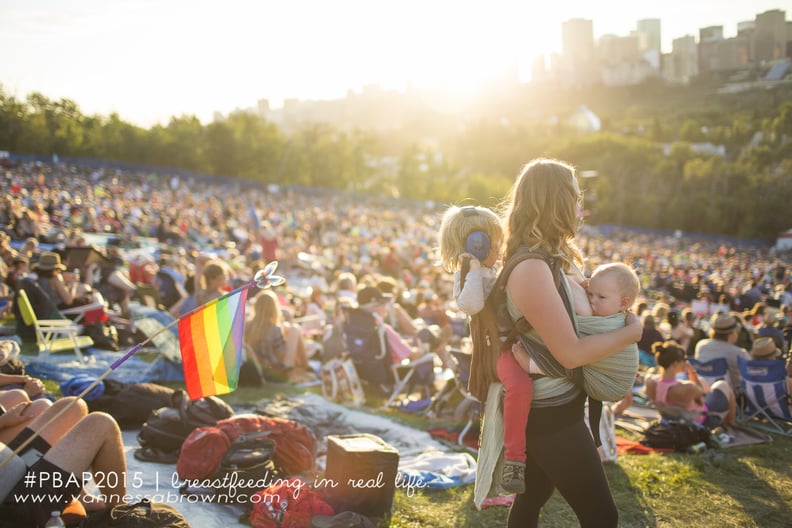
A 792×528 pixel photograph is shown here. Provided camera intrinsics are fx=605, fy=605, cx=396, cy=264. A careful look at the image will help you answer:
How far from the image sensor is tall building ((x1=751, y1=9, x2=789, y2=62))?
20906mm

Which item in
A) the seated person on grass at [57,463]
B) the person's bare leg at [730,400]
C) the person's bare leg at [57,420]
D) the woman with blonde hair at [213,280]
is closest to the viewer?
the seated person on grass at [57,463]

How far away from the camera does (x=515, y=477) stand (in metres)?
2.10

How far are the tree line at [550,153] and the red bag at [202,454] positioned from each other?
87.2 feet

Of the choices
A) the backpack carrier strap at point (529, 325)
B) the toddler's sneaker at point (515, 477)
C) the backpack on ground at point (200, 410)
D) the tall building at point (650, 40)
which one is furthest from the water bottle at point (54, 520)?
the tall building at point (650, 40)

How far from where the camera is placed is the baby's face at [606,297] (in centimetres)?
211

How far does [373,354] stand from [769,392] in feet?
12.7

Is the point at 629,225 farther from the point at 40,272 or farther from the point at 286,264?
the point at 40,272

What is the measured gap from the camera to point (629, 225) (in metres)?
78.5

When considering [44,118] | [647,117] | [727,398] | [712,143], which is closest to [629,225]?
[712,143]

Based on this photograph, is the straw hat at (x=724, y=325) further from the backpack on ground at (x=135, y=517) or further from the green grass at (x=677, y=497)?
the backpack on ground at (x=135, y=517)

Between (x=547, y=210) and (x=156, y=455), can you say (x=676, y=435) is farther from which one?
(x=156, y=455)

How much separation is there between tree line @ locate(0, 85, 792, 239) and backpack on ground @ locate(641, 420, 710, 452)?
2362 cm

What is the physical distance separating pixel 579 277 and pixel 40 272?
7197mm

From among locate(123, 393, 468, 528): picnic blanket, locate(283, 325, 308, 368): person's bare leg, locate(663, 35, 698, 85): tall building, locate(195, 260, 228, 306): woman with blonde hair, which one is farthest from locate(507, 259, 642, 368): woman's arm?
locate(663, 35, 698, 85): tall building
